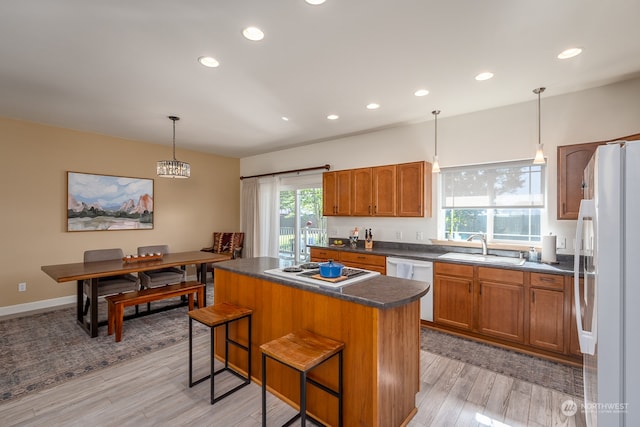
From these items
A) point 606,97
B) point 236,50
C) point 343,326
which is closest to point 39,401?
point 343,326

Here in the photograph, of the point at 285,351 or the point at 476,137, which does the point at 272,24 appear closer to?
the point at 285,351

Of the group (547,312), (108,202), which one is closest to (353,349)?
(547,312)

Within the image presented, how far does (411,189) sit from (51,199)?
5.35 meters

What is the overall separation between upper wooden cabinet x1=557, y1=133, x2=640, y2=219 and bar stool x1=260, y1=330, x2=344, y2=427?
2738 mm

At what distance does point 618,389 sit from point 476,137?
3145 mm

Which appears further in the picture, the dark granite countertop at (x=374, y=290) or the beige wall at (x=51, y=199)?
the beige wall at (x=51, y=199)

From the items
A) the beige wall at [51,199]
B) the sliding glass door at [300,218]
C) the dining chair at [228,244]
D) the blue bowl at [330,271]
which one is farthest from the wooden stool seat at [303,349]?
the beige wall at [51,199]

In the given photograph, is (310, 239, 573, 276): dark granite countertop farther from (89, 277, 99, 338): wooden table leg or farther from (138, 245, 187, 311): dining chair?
(89, 277, 99, 338): wooden table leg

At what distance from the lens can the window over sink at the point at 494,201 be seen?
11.1 ft

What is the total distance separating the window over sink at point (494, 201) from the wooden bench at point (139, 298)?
11.6ft

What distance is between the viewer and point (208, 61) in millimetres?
2459

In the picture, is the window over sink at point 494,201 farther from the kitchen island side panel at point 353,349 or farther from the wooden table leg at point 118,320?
the wooden table leg at point 118,320

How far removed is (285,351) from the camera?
67.6 inches

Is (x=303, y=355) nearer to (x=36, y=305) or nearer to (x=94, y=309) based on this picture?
(x=94, y=309)
